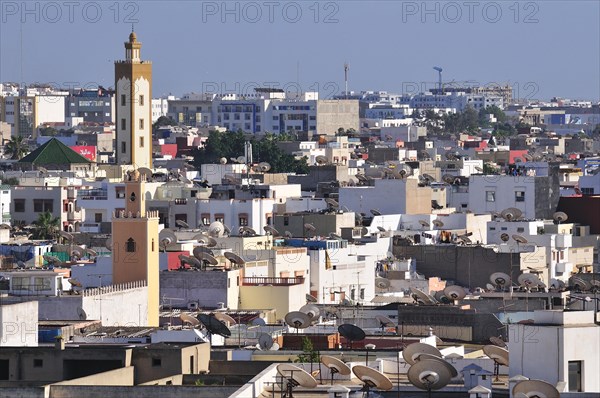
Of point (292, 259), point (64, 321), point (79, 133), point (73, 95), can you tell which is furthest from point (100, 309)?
point (73, 95)

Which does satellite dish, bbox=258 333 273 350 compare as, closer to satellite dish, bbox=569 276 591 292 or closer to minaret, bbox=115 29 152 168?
satellite dish, bbox=569 276 591 292

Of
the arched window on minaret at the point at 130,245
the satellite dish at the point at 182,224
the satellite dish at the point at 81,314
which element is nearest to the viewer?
the satellite dish at the point at 81,314

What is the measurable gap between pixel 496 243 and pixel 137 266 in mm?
15105

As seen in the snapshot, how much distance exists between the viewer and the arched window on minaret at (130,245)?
32.1 meters

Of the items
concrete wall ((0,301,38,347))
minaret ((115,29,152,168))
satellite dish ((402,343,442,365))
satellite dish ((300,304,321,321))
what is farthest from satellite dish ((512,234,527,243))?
satellite dish ((402,343,442,365))

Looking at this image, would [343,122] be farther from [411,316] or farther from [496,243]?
[411,316]

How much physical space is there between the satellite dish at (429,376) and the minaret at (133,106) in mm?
42348

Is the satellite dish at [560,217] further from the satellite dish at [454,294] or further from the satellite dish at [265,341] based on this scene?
the satellite dish at [265,341]

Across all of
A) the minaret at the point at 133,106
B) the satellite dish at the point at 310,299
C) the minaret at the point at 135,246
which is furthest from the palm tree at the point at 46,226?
the minaret at the point at 135,246

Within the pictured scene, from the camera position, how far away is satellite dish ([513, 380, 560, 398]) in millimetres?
15688

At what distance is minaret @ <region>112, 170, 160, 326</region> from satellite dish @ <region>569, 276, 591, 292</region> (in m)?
6.61

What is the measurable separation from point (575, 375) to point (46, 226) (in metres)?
31.6

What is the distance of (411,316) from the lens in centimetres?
3031

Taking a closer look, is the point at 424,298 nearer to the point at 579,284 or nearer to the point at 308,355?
the point at 579,284
